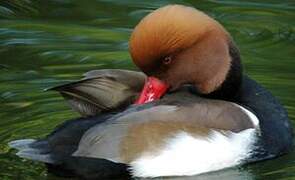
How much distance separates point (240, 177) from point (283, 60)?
2553 millimetres

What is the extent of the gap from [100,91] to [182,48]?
504 millimetres

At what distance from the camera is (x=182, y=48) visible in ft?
22.0

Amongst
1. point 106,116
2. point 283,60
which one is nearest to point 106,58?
point 283,60

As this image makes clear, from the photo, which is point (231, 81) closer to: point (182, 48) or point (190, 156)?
point (182, 48)

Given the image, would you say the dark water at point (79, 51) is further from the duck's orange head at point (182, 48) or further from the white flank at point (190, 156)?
the duck's orange head at point (182, 48)

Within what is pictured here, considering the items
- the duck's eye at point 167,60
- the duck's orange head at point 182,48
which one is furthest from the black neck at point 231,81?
the duck's eye at point 167,60

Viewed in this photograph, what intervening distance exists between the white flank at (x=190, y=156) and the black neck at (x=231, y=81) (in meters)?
0.37

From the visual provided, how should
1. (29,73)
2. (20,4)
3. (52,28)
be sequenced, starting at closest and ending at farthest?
(29,73) → (52,28) → (20,4)

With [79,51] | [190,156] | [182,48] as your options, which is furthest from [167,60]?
[79,51]

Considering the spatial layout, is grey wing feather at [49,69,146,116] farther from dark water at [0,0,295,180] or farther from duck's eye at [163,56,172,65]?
dark water at [0,0,295,180]

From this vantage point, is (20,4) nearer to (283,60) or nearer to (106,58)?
(106,58)

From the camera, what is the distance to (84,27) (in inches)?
394

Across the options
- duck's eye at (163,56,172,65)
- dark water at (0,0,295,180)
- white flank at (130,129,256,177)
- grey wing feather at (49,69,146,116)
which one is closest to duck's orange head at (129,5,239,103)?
duck's eye at (163,56,172,65)

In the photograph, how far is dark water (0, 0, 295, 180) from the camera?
714 cm
